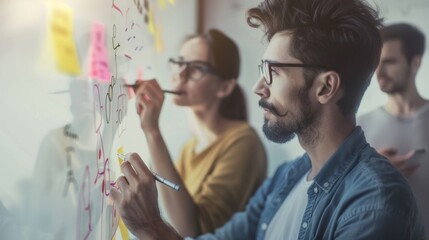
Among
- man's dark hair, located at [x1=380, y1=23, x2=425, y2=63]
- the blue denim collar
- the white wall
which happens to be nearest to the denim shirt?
the blue denim collar

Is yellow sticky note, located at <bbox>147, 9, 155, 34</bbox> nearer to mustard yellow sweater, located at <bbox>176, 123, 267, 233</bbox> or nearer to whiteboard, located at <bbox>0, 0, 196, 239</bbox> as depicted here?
whiteboard, located at <bbox>0, 0, 196, 239</bbox>

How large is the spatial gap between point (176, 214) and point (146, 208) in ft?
0.85

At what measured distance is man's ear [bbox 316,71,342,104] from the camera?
0.95 m

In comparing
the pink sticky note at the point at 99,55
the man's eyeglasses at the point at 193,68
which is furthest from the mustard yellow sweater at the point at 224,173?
the pink sticky note at the point at 99,55

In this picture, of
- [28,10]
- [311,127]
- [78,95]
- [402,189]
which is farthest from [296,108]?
[28,10]

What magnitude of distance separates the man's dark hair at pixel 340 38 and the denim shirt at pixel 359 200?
0.09m

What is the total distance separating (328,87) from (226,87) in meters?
0.45

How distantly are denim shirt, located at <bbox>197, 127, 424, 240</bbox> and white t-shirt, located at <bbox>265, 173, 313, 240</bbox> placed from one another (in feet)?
0.12

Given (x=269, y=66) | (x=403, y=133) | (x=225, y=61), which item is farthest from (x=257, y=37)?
(x=403, y=133)

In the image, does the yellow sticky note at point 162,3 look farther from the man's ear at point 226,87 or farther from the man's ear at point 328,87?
the man's ear at point 328,87

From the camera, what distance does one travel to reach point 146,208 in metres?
0.98

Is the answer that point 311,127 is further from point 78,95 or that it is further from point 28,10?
point 28,10

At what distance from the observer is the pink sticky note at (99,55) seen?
104 centimetres

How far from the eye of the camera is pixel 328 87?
956 millimetres
